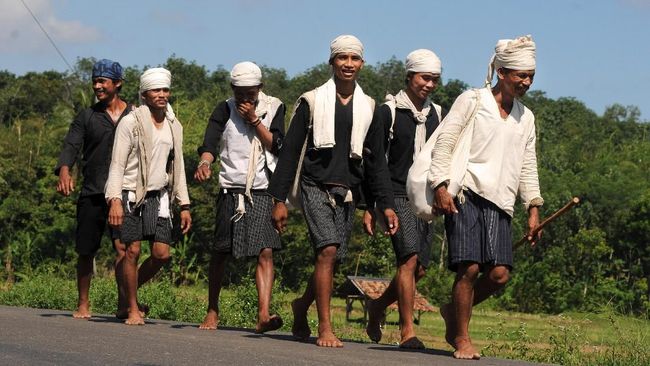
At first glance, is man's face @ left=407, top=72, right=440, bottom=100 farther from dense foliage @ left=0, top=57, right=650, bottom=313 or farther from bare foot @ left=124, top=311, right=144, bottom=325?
dense foliage @ left=0, top=57, right=650, bottom=313

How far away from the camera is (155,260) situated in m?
11.7

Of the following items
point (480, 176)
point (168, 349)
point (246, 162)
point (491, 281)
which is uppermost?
point (246, 162)

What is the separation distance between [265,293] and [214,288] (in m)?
0.96

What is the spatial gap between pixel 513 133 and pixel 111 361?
9.77 ft

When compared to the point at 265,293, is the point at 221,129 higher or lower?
higher

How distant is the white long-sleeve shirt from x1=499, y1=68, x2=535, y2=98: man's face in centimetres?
13

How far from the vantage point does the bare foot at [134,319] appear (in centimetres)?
1114

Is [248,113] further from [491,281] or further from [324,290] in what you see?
[491,281]

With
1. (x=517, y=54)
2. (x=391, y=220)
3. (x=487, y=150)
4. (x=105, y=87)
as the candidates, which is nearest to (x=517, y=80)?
(x=517, y=54)

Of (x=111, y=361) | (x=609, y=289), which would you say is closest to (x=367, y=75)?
(x=609, y=289)

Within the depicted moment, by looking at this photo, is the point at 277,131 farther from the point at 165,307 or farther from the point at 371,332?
the point at 165,307

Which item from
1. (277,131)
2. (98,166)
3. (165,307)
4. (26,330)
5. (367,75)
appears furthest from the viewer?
(367,75)

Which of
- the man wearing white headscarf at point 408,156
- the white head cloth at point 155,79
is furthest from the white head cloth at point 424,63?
the white head cloth at point 155,79

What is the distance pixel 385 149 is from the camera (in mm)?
10367
